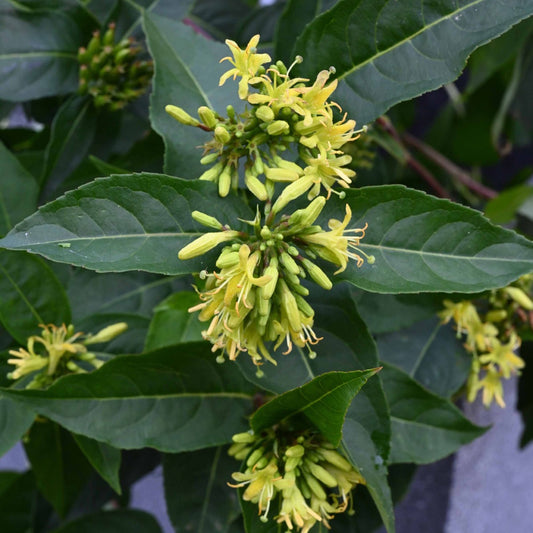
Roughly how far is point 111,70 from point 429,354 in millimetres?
572

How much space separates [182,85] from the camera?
64cm

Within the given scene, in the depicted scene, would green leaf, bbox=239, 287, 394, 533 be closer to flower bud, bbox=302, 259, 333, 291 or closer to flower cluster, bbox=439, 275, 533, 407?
flower bud, bbox=302, 259, 333, 291

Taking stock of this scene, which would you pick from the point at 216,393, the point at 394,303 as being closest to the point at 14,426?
the point at 216,393

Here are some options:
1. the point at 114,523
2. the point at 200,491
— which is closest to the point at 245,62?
the point at 200,491

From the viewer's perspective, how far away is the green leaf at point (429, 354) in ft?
2.77

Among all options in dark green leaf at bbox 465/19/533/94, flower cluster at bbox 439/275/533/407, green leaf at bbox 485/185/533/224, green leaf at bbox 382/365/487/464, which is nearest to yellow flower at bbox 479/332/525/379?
flower cluster at bbox 439/275/533/407

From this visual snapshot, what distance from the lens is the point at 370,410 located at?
586 mm

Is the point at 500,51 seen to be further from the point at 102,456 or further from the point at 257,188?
the point at 102,456

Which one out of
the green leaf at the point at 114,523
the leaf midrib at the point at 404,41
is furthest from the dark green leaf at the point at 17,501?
the leaf midrib at the point at 404,41

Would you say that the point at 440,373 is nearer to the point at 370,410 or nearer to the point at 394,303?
the point at 394,303

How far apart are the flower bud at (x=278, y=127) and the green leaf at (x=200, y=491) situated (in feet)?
1.43

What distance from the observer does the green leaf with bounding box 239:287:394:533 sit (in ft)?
1.88

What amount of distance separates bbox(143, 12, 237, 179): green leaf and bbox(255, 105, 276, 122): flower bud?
10cm

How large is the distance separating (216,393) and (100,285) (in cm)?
26
